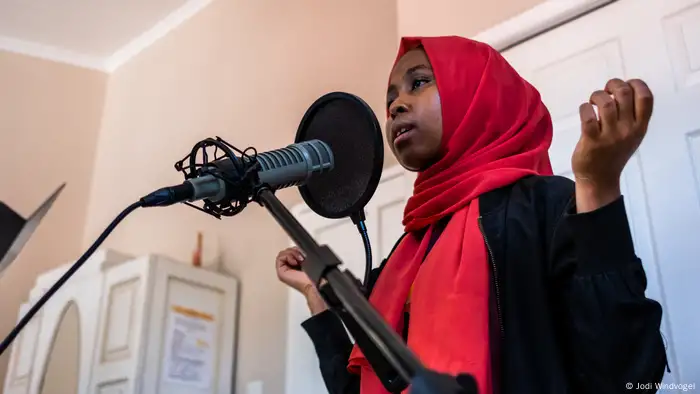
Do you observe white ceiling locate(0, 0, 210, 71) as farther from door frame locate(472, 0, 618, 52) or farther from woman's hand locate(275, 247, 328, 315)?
woman's hand locate(275, 247, 328, 315)

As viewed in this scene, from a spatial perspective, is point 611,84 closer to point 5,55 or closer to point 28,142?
point 28,142

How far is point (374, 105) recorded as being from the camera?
2.15 m

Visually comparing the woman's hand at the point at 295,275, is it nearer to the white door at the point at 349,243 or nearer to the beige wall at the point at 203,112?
the white door at the point at 349,243

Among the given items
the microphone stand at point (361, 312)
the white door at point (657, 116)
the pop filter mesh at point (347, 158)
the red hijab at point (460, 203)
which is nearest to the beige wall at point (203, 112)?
the white door at point (657, 116)

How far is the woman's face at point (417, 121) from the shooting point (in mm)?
1029

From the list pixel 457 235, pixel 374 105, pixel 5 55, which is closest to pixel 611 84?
pixel 457 235

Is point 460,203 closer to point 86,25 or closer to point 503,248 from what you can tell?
point 503,248

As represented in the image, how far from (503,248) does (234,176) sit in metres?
0.33

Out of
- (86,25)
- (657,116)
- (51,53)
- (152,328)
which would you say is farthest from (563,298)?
(51,53)

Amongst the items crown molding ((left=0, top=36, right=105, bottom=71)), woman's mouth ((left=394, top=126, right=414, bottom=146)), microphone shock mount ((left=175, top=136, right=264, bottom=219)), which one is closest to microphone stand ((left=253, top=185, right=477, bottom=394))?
microphone shock mount ((left=175, top=136, right=264, bottom=219))

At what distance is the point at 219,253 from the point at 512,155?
1.72 metres

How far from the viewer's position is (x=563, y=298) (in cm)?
78

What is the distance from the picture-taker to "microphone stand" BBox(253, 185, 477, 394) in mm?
423

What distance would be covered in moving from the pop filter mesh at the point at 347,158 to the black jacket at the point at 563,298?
16 centimetres
